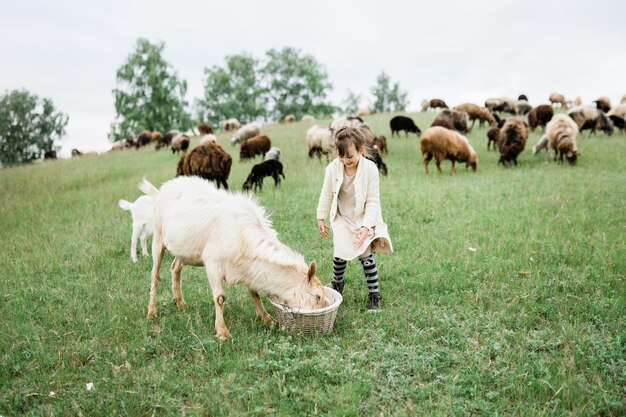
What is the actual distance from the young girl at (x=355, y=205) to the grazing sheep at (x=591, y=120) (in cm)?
2013

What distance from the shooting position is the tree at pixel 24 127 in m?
44.2

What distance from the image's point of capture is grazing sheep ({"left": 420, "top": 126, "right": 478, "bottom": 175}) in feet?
46.9

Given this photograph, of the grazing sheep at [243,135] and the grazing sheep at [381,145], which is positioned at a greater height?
the grazing sheep at [243,135]

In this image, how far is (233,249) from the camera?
4.37m

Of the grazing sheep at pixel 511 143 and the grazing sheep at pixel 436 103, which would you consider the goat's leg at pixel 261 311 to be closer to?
the grazing sheep at pixel 511 143

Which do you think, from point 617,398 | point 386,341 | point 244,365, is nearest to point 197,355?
point 244,365

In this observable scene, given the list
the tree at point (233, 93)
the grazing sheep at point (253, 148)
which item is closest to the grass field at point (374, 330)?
the grazing sheep at point (253, 148)

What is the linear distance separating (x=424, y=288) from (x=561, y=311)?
1550 mm

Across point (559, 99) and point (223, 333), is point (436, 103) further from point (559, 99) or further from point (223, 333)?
point (223, 333)

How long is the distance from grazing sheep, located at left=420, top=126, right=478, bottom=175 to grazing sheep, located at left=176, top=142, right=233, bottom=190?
6781 millimetres

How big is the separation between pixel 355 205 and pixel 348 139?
0.76m

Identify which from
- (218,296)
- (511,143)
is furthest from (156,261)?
(511,143)

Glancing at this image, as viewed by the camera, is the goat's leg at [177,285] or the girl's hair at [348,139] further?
Result: the goat's leg at [177,285]

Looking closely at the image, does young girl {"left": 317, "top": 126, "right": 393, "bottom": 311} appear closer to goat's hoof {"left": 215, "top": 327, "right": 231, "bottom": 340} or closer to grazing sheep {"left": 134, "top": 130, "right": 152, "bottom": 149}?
goat's hoof {"left": 215, "top": 327, "right": 231, "bottom": 340}
